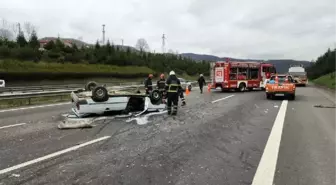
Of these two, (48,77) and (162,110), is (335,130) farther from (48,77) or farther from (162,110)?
(48,77)

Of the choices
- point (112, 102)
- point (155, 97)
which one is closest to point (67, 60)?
point (155, 97)

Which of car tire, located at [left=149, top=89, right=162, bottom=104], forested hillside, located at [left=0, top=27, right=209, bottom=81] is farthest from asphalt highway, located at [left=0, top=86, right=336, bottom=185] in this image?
forested hillside, located at [left=0, top=27, right=209, bottom=81]

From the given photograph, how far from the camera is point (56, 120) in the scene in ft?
35.5

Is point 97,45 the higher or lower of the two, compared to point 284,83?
higher

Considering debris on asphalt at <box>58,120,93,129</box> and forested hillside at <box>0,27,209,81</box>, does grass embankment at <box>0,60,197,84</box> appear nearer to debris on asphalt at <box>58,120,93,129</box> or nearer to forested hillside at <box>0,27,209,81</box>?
forested hillside at <box>0,27,209,81</box>

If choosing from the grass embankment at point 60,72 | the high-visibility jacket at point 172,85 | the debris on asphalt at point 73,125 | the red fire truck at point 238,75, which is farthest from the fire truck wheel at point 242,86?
the grass embankment at point 60,72

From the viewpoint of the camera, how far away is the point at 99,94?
11.0m

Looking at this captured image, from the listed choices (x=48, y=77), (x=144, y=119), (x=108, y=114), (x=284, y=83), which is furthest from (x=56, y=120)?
(x=48, y=77)

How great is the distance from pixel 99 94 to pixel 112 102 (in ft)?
2.14

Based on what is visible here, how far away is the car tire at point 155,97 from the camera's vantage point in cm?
1284

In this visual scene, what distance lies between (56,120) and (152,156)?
5.67 meters

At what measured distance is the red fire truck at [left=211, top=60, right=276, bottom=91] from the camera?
95.6 feet

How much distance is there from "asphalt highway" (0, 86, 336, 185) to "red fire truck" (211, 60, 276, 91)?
1870 centimetres

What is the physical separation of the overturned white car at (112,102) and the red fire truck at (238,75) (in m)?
16.8
